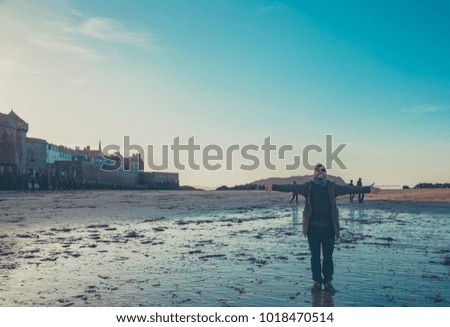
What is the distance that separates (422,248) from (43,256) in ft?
33.1

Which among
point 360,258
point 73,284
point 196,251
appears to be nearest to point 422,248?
point 360,258

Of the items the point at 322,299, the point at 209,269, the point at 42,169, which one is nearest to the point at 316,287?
the point at 322,299

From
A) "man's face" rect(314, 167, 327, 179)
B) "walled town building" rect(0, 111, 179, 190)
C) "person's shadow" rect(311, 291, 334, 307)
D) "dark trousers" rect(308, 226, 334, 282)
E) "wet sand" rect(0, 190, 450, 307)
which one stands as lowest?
"person's shadow" rect(311, 291, 334, 307)

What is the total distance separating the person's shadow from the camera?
22.1ft

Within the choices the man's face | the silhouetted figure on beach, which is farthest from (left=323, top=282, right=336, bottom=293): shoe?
the man's face

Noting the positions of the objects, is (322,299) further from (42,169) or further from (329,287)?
(42,169)

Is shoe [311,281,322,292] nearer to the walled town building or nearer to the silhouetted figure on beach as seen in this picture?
the silhouetted figure on beach

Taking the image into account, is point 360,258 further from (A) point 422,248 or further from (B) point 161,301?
(B) point 161,301

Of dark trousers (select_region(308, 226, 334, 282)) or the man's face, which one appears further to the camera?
the man's face

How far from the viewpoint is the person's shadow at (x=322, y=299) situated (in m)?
6.74

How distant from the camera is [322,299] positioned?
23.0 ft

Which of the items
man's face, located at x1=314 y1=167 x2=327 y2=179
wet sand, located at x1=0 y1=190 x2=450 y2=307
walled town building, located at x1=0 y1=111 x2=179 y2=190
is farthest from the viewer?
walled town building, located at x1=0 y1=111 x2=179 y2=190

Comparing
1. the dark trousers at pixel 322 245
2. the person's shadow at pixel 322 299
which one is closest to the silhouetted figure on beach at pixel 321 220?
the dark trousers at pixel 322 245

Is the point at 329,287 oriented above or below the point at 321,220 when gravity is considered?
below
